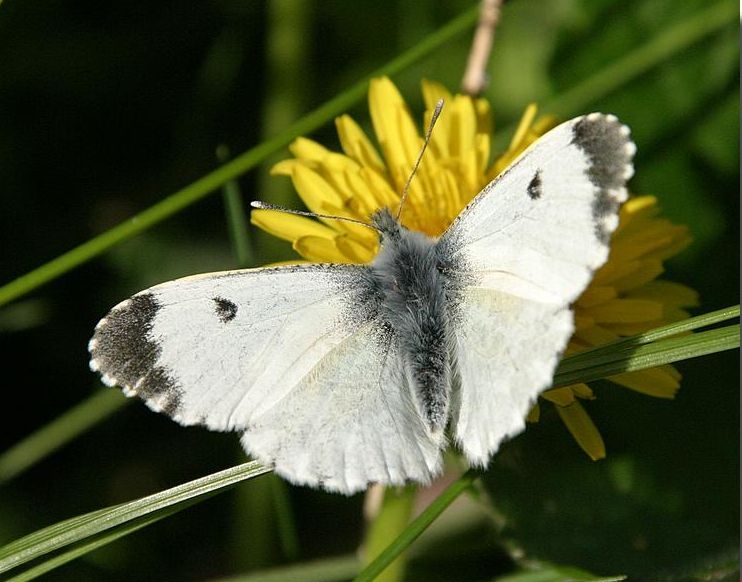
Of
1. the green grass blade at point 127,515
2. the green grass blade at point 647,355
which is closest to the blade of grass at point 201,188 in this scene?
the green grass blade at point 127,515

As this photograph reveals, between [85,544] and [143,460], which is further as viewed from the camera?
[143,460]

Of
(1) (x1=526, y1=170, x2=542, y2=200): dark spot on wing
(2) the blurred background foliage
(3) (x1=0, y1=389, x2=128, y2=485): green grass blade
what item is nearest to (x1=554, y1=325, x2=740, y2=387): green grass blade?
(1) (x1=526, y1=170, x2=542, y2=200): dark spot on wing

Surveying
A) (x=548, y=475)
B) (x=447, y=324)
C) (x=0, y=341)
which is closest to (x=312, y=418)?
(x=447, y=324)

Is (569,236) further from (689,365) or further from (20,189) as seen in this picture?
(20,189)

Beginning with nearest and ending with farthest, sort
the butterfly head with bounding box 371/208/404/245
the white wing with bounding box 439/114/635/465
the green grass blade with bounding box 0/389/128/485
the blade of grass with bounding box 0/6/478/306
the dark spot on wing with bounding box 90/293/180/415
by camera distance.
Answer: the white wing with bounding box 439/114/635/465 → the dark spot on wing with bounding box 90/293/180/415 → the butterfly head with bounding box 371/208/404/245 → the blade of grass with bounding box 0/6/478/306 → the green grass blade with bounding box 0/389/128/485

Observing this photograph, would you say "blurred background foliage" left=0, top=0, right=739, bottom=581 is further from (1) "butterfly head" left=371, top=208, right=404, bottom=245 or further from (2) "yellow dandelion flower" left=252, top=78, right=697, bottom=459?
(1) "butterfly head" left=371, top=208, right=404, bottom=245

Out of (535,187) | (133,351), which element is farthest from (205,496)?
(535,187)

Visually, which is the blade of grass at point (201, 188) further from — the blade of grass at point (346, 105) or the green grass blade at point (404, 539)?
the green grass blade at point (404, 539)
